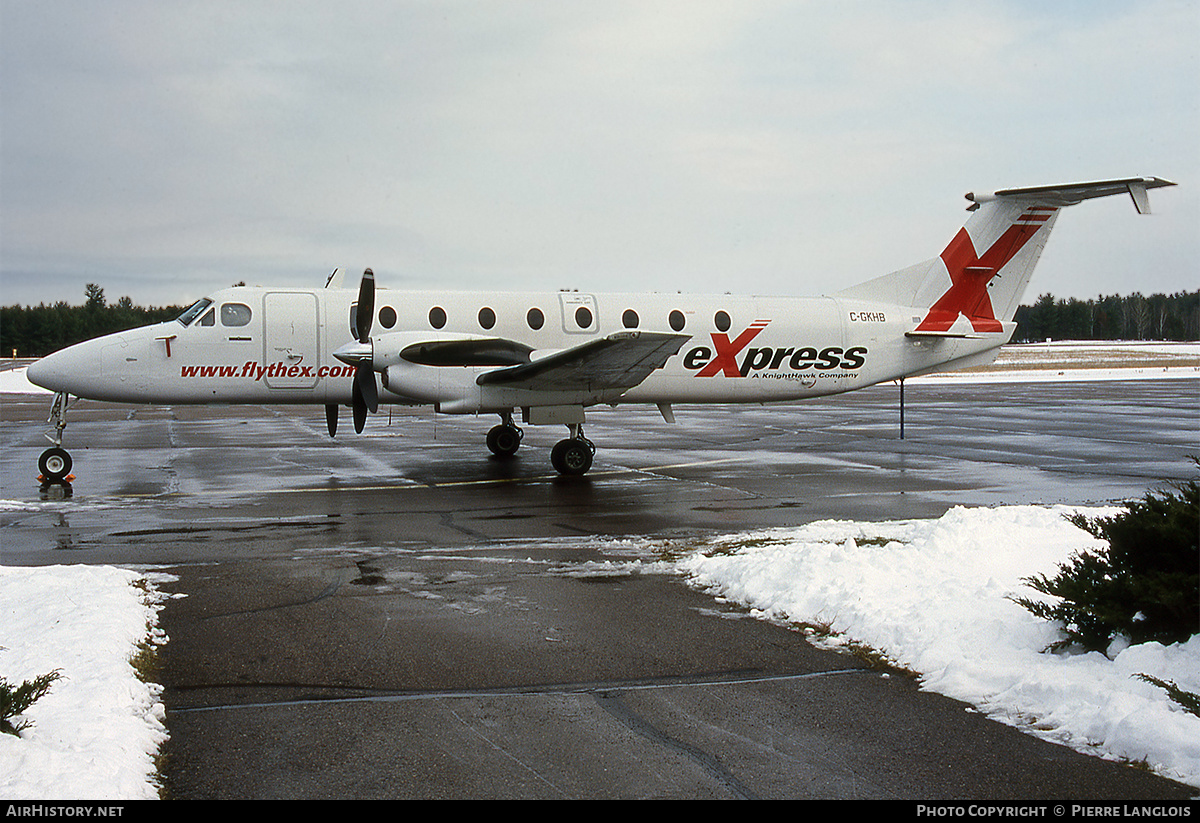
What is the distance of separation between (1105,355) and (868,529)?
87682mm

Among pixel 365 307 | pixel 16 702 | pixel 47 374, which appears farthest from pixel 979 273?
pixel 16 702

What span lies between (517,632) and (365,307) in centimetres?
961

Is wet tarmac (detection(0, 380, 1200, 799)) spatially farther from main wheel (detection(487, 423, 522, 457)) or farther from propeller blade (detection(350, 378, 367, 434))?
propeller blade (detection(350, 378, 367, 434))

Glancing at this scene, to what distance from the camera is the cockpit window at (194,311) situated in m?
15.6

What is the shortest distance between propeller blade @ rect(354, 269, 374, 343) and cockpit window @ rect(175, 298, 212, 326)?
9.62 ft

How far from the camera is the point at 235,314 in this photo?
51.3 feet

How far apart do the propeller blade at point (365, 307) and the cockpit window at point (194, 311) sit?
115 inches

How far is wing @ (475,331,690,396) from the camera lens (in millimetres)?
13734

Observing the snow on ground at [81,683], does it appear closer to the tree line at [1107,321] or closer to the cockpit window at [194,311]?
the cockpit window at [194,311]

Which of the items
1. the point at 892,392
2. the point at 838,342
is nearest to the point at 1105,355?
the point at 892,392

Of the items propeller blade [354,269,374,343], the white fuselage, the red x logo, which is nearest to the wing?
the white fuselage

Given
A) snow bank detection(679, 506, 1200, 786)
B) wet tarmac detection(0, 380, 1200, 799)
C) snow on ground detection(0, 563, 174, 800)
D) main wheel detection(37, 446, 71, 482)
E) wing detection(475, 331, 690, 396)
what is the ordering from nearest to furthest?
snow on ground detection(0, 563, 174, 800), wet tarmac detection(0, 380, 1200, 799), snow bank detection(679, 506, 1200, 786), wing detection(475, 331, 690, 396), main wheel detection(37, 446, 71, 482)

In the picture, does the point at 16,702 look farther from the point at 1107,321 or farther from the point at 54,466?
the point at 1107,321

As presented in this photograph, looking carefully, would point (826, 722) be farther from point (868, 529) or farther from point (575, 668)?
point (868, 529)
